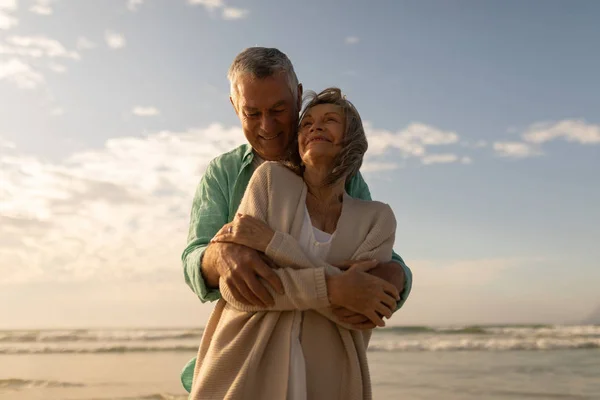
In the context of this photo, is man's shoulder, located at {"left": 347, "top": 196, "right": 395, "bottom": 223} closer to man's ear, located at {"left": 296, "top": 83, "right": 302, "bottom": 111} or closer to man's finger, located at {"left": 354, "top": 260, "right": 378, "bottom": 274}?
man's finger, located at {"left": 354, "top": 260, "right": 378, "bottom": 274}

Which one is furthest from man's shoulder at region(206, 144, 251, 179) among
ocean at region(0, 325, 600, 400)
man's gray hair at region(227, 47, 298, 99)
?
ocean at region(0, 325, 600, 400)

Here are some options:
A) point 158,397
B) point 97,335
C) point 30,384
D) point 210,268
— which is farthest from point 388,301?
point 97,335

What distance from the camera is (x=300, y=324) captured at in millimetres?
2193

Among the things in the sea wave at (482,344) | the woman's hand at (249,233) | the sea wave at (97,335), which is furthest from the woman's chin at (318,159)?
the sea wave at (97,335)

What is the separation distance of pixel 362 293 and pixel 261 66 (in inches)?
45.0

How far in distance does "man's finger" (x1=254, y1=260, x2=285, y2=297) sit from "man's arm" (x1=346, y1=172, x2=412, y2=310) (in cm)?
33

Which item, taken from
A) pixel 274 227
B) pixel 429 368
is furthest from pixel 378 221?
pixel 429 368

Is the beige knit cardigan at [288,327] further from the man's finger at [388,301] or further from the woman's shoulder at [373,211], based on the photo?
the man's finger at [388,301]

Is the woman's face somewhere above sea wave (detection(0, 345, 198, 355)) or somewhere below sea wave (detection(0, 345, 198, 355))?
above

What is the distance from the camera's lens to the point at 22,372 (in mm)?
8383

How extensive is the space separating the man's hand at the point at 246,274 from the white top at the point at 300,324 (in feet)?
0.46

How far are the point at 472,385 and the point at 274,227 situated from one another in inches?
213

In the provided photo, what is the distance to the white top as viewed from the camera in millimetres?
2117

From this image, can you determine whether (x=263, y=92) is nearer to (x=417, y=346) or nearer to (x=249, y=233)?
(x=249, y=233)
